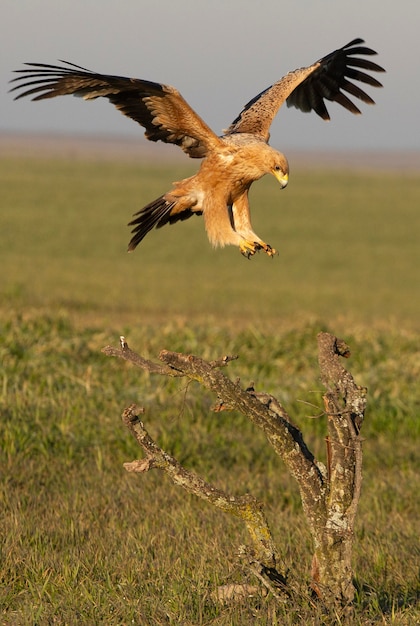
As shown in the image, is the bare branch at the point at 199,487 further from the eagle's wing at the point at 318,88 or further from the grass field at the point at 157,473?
the eagle's wing at the point at 318,88

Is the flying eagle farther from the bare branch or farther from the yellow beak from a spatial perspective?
the bare branch

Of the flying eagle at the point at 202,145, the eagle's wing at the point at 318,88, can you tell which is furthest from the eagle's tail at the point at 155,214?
the eagle's wing at the point at 318,88

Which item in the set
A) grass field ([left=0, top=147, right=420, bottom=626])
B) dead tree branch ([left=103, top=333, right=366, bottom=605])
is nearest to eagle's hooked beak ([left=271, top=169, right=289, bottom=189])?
dead tree branch ([left=103, top=333, right=366, bottom=605])

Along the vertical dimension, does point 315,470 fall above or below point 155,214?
below

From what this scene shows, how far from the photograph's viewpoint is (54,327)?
11.4 metres

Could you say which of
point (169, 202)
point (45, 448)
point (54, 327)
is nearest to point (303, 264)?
point (54, 327)

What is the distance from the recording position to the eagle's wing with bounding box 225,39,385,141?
225 inches

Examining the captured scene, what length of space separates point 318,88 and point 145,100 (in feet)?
5.36

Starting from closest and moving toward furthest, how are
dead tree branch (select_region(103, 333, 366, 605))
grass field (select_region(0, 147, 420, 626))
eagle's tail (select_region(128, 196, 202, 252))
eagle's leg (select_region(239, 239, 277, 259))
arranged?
1. dead tree branch (select_region(103, 333, 366, 605))
2. eagle's leg (select_region(239, 239, 277, 259))
3. grass field (select_region(0, 147, 420, 626))
4. eagle's tail (select_region(128, 196, 202, 252))

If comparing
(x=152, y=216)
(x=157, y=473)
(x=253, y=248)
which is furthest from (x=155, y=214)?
(x=157, y=473)

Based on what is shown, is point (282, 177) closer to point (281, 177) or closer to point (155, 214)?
point (281, 177)

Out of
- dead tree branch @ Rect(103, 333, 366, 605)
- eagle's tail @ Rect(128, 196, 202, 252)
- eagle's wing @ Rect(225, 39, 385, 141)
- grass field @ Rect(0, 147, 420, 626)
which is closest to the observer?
dead tree branch @ Rect(103, 333, 366, 605)

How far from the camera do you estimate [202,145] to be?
5.25 metres

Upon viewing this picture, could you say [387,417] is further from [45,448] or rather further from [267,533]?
[267,533]
